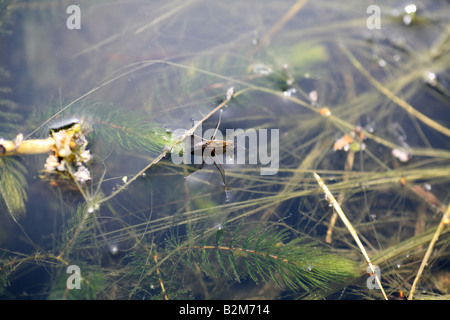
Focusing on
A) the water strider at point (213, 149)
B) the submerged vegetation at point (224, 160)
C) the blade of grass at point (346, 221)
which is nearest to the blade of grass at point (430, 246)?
the submerged vegetation at point (224, 160)

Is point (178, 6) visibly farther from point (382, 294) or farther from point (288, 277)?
point (382, 294)

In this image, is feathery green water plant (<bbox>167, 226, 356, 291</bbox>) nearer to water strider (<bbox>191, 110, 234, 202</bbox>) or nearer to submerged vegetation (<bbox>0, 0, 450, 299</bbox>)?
submerged vegetation (<bbox>0, 0, 450, 299</bbox>)

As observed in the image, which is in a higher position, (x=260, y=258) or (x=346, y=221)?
(x=346, y=221)

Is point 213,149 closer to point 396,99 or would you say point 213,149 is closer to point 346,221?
point 346,221

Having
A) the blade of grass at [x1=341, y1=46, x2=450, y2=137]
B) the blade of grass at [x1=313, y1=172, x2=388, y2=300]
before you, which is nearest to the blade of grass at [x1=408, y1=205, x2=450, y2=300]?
the blade of grass at [x1=313, y1=172, x2=388, y2=300]

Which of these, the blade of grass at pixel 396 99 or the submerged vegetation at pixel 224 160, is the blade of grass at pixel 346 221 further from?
the blade of grass at pixel 396 99

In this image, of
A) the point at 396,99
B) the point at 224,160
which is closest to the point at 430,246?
the point at 396,99

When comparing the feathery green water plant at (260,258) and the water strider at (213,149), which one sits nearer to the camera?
the feathery green water plant at (260,258)
